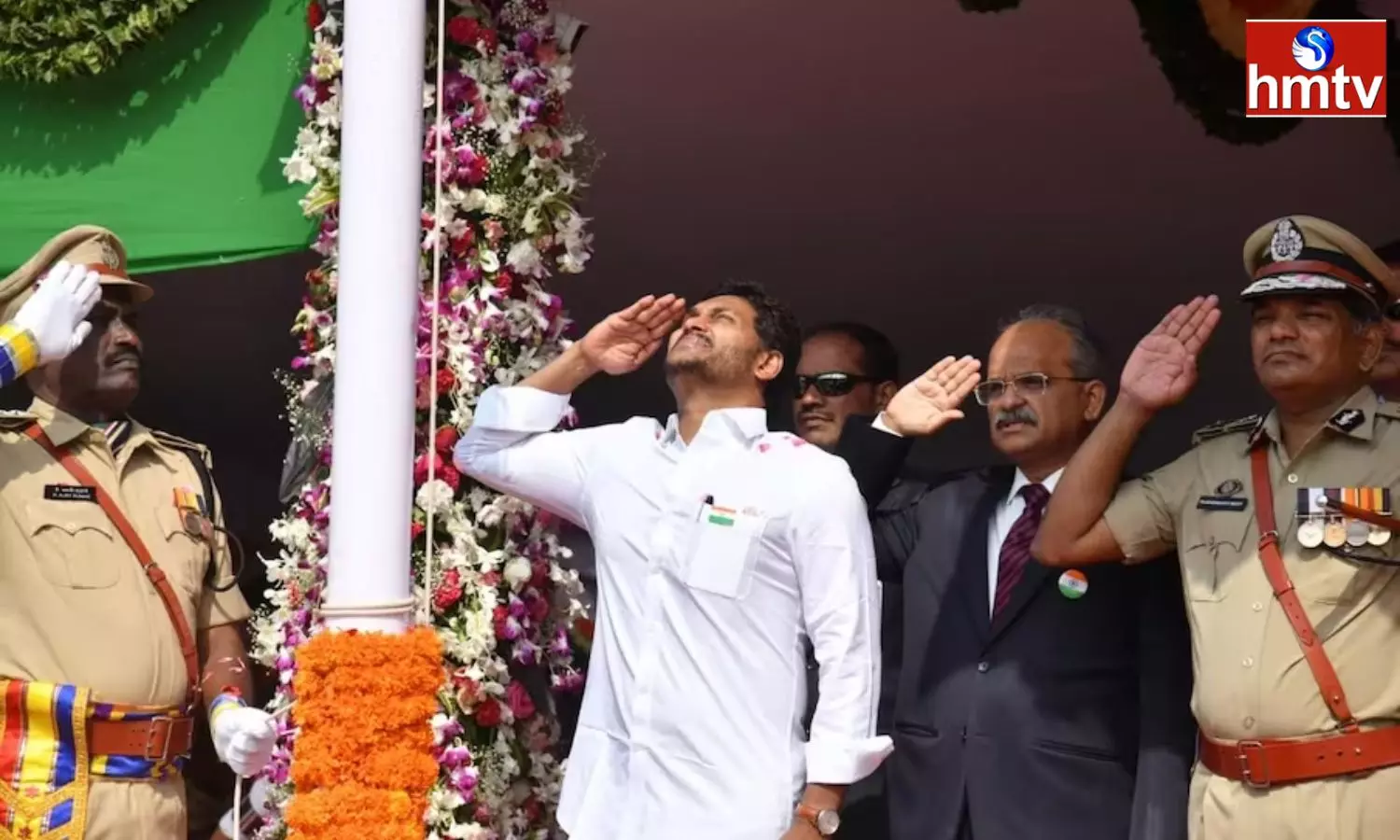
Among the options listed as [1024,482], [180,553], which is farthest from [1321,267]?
[180,553]

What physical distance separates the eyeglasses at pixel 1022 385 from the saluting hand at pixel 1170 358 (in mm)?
296

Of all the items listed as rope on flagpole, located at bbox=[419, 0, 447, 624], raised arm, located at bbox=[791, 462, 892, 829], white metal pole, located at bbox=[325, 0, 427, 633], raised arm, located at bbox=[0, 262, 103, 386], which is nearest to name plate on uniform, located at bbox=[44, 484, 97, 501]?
raised arm, located at bbox=[0, 262, 103, 386]

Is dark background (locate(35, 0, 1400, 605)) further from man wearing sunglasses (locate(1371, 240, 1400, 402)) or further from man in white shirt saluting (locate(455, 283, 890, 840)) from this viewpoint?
man in white shirt saluting (locate(455, 283, 890, 840))

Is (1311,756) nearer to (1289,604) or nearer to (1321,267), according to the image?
(1289,604)

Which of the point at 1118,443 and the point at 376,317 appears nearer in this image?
the point at 1118,443

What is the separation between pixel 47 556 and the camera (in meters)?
3.68

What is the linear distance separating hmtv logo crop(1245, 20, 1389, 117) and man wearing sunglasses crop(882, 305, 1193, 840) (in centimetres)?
123

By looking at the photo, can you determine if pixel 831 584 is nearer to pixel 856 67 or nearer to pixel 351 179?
pixel 351 179

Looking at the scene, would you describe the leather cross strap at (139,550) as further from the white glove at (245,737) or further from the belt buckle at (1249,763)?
the belt buckle at (1249,763)

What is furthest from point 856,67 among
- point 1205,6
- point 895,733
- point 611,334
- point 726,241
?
point 895,733

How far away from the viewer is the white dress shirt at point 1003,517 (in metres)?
3.57

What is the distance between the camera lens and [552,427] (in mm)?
3691

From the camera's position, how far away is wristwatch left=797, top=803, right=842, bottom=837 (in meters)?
3.08

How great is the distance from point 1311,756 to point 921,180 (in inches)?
164
